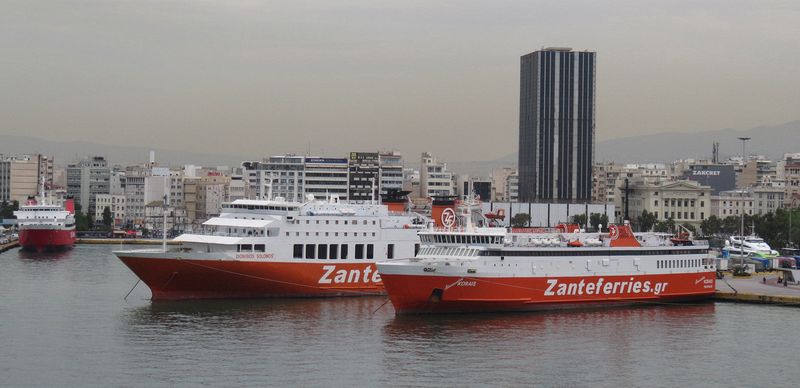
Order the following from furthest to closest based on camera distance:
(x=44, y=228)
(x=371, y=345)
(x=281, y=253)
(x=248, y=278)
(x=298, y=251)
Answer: (x=44, y=228)
(x=298, y=251)
(x=281, y=253)
(x=248, y=278)
(x=371, y=345)

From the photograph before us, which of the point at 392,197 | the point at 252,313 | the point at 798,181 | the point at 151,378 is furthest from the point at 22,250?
the point at 798,181

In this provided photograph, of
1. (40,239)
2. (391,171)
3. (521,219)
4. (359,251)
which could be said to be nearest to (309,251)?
(359,251)

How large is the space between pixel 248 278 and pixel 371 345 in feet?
45.4

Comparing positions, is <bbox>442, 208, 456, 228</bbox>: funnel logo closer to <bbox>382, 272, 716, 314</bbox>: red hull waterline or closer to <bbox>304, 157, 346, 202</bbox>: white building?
<bbox>382, 272, 716, 314</bbox>: red hull waterline

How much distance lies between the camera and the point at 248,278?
5369 cm

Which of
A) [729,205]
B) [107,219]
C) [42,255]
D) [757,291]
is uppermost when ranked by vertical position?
[729,205]

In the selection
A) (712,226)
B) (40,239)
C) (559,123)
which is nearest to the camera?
(40,239)

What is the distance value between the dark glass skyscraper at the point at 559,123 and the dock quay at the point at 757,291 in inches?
4555

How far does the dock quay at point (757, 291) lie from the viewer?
2106 inches

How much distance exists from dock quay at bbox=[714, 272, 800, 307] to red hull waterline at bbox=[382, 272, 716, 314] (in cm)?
120

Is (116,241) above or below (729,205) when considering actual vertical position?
below

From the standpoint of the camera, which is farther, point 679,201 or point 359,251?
point 679,201

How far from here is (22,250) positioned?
4067 inches

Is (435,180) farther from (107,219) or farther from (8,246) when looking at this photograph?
(8,246)
